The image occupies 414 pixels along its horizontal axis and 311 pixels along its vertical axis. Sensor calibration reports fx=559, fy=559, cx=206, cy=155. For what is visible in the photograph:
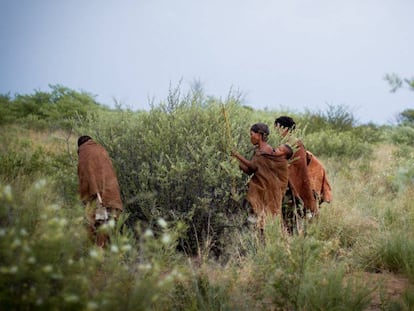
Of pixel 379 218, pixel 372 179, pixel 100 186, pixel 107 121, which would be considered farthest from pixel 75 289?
pixel 372 179

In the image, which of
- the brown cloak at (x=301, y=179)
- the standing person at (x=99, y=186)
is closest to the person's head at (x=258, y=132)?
the brown cloak at (x=301, y=179)

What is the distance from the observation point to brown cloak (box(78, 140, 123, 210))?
6852mm

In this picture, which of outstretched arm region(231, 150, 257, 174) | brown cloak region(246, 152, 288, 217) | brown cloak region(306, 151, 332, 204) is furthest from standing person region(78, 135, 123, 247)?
brown cloak region(306, 151, 332, 204)

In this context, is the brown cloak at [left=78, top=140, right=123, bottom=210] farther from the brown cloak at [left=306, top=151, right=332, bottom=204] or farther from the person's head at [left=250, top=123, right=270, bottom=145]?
the brown cloak at [left=306, top=151, right=332, bottom=204]

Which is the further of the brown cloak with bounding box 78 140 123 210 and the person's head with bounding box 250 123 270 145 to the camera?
the person's head with bounding box 250 123 270 145

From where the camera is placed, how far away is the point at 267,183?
710 centimetres

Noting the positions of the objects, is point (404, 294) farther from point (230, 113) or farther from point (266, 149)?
point (230, 113)

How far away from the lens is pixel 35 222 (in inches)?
210

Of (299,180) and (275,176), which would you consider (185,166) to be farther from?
(299,180)

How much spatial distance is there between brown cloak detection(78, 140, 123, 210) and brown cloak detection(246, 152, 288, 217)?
1703 mm

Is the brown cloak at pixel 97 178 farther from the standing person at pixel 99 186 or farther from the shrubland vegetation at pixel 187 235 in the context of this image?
the shrubland vegetation at pixel 187 235

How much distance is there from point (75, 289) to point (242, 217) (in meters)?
3.88

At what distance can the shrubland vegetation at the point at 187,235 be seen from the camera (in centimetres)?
371

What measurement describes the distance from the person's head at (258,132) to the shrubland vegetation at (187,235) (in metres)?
0.40
